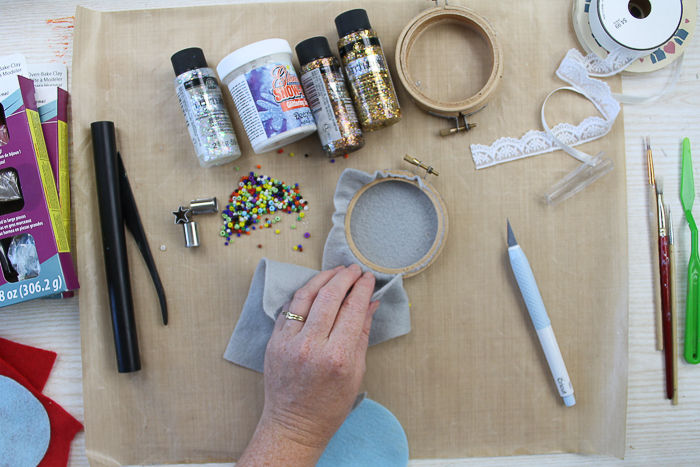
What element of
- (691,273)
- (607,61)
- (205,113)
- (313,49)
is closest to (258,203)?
(205,113)

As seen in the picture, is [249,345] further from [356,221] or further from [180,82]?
[180,82]

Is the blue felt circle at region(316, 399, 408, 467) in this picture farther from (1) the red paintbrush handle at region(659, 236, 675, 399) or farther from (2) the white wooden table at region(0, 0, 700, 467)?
(1) the red paintbrush handle at region(659, 236, 675, 399)

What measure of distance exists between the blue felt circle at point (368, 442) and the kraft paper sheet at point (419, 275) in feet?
0.08

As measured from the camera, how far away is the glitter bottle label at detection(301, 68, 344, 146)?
28.1 inches

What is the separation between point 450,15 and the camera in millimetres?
753

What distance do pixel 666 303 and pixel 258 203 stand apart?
0.77m

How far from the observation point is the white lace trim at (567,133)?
2.56 ft

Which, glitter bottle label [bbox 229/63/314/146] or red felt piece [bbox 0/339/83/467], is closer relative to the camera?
glitter bottle label [bbox 229/63/314/146]

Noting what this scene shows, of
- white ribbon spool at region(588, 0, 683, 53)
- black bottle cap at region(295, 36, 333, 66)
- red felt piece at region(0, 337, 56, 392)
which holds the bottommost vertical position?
red felt piece at region(0, 337, 56, 392)

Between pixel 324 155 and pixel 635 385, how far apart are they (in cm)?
72

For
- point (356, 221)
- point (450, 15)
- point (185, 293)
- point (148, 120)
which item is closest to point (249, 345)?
point (185, 293)

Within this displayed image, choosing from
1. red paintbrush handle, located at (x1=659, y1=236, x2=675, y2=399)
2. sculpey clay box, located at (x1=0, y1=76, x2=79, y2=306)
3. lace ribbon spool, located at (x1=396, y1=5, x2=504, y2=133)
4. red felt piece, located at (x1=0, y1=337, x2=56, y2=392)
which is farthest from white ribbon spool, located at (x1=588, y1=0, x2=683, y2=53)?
red felt piece, located at (x1=0, y1=337, x2=56, y2=392)

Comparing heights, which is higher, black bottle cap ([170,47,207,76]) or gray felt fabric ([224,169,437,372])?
black bottle cap ([170,47,207,76])

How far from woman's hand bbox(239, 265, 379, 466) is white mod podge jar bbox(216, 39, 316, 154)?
0.27 meters
